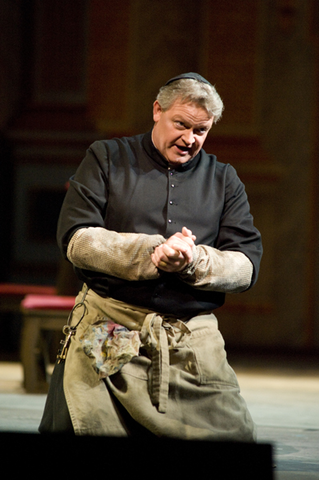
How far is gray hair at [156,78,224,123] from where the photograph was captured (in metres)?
1.83

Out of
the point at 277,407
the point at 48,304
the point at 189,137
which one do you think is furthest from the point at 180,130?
the point at 48,304

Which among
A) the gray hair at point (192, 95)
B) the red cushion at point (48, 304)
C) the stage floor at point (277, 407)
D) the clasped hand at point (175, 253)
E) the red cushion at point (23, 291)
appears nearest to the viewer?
the clasped hand at point (175, 253)

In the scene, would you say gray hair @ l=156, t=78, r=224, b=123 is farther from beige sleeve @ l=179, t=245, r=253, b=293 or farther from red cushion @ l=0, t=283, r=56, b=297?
red cushion @ l=0, t=283, r=56, b=297

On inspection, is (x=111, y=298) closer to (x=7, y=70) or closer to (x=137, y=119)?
(x=137, y=119)

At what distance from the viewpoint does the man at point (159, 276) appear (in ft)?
5.71

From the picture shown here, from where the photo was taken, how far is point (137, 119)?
5613 mm

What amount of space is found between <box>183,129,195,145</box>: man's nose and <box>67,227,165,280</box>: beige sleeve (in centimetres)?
30

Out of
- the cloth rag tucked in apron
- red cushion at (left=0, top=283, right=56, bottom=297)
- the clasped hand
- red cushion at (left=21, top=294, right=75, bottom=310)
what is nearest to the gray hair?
the clasped hand

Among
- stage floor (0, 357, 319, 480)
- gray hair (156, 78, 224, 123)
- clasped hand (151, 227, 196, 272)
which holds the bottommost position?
stage floor (0, 357, 319, 480)

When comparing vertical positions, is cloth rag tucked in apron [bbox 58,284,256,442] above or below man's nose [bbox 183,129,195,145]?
below

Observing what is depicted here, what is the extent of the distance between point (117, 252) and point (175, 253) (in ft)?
0.56

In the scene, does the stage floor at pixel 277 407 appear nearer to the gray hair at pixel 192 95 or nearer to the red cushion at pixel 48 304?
the red cushion at pixel 48 304

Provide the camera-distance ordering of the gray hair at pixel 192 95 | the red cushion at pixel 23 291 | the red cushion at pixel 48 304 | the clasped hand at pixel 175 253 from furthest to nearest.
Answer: the red cushion at pixel 23 291, the red cushion at pixel 48 304, the gray hair at pixel 192 95, the clasped hand at pixel 175 253

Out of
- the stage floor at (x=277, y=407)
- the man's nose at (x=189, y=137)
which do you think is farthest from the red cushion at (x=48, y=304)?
the man's nose at (x=189, y=137)
